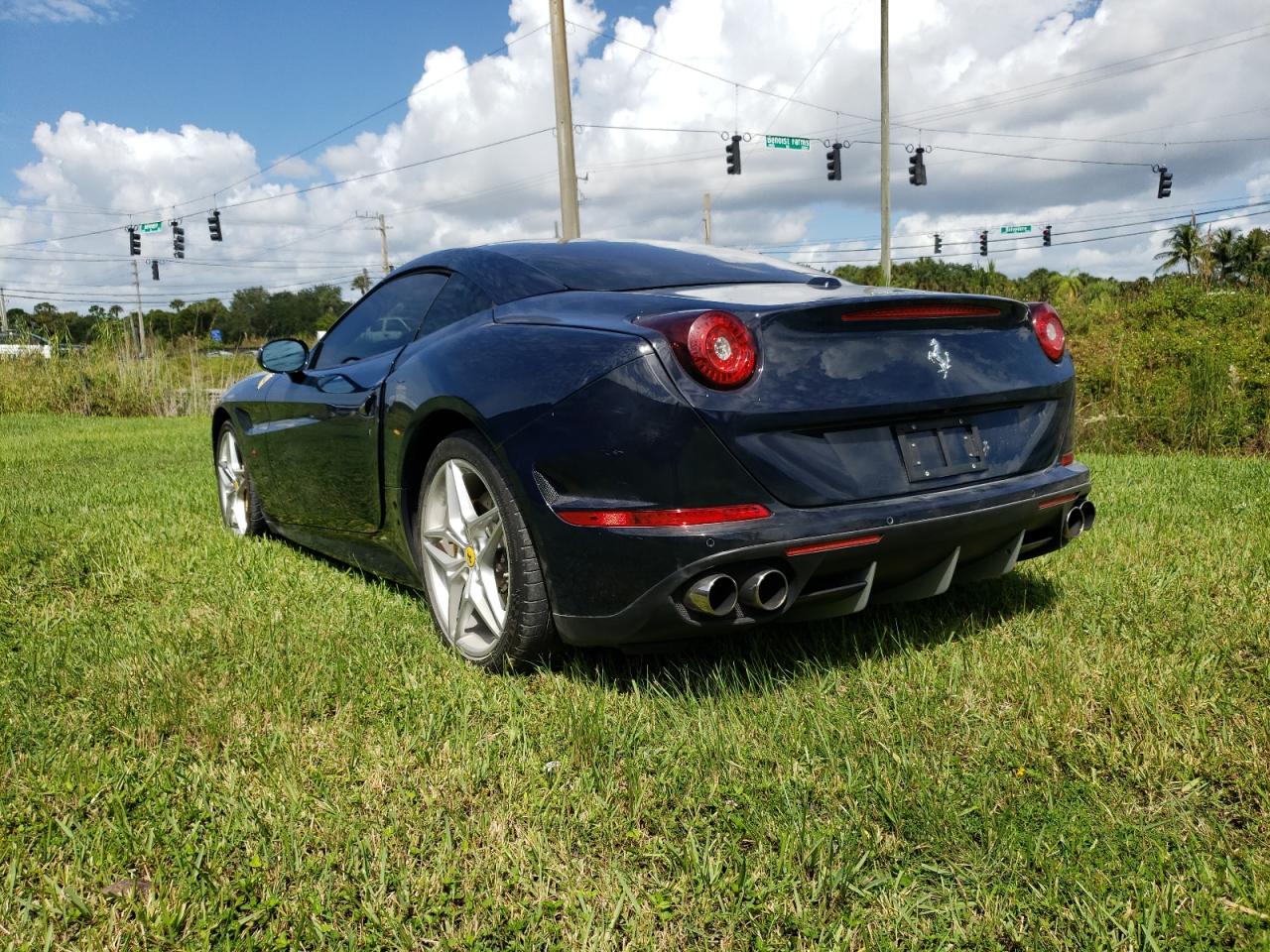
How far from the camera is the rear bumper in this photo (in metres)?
2.40

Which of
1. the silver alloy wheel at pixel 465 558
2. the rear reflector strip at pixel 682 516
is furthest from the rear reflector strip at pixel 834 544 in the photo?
the silver alloy wheel at pixel 465 558

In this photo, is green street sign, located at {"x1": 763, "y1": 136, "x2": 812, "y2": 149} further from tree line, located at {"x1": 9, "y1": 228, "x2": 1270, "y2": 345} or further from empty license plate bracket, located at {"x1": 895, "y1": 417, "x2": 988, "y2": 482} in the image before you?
empty license plate bracket, located at {"x1": 895, "y1": 417, "x2": 988, "y2": 482}

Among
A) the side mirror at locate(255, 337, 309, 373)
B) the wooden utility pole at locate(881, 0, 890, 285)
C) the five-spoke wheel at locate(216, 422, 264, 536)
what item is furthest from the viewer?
the wooden utility pole at locate(881, 0, 890, 285)

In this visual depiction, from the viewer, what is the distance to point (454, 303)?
344 cm

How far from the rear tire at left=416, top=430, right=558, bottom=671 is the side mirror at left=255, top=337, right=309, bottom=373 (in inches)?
51.8

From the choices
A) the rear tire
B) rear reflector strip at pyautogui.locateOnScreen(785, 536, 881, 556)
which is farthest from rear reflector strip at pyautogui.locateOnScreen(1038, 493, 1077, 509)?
the rear tire

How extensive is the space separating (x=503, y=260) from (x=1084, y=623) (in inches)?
87.0

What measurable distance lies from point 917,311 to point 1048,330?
0.65 m

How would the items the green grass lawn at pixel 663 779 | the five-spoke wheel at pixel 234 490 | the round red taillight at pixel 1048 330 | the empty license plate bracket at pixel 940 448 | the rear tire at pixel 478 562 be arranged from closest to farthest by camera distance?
the green grass lawn at pixel 663 779
the empty license plate bracket at pixel 940 448
the rear tire at pixel 478 562
the round red taillight at pixel 1048 330
the five-spoke wheel at pixel 234 490

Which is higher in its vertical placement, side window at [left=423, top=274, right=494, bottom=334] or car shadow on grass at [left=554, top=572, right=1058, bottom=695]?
side window at [left=423, top=274, right=494, bottom=334]

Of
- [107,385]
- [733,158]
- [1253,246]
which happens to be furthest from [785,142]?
[1253,246]

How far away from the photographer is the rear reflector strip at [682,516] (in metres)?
2.41

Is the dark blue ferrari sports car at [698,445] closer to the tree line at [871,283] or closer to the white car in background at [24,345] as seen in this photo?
the tree line at [871,283]

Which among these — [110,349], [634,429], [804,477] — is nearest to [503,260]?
[634,429]
